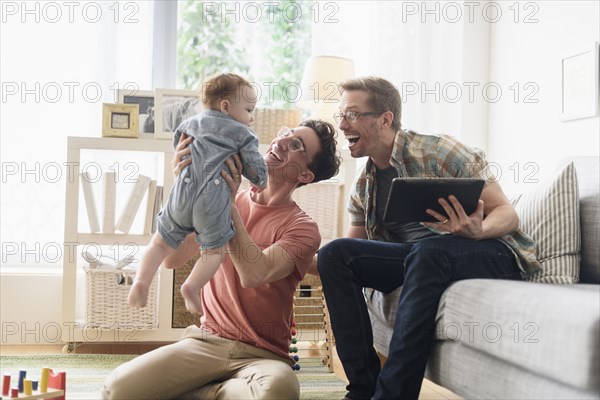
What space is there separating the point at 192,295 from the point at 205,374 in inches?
8.8

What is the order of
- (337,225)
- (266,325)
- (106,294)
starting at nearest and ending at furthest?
(266,325) < (106,294) < (337,225)

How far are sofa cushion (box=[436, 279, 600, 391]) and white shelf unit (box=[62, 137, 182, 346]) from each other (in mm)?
1695

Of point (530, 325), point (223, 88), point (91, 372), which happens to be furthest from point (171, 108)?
point (530, 325)

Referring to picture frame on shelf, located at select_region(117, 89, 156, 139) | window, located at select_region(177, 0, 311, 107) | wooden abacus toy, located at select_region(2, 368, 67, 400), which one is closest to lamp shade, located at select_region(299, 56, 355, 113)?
window, located at select_region(177, 0, 311, 107)

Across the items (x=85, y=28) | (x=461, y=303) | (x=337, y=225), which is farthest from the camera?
(x=85, y=28)

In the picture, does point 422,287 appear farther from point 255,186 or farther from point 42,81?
point 42,81

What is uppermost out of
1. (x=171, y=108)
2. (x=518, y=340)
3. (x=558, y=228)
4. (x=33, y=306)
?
(x=171, y=108)

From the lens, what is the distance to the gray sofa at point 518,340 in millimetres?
1485

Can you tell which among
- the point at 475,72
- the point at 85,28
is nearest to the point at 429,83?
the point at 475,72

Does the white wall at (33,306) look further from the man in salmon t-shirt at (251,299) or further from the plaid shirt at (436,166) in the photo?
the plaid shirt at (436,166)

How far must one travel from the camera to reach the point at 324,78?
12.1 feet

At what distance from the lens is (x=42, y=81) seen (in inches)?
149

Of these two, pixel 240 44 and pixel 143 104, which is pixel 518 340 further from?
pixel 240 44

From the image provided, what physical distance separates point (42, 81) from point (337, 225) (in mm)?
1691
